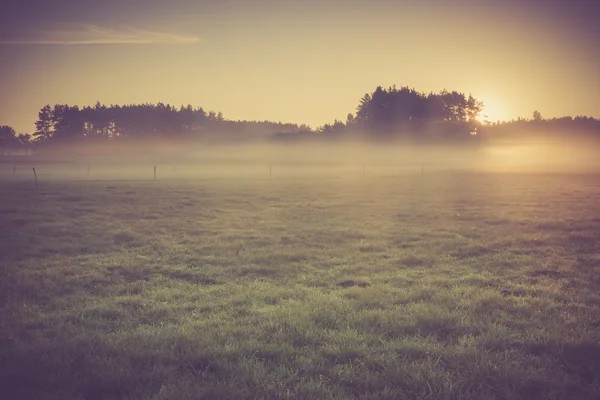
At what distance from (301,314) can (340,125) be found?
133m

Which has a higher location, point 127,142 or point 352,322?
point 127,142

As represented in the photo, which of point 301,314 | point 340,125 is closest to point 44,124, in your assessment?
point 340,125

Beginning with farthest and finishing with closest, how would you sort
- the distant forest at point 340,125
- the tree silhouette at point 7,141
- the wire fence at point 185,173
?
the tree silhouette at point 7,141 → the distant forest at point 340,125 → the wire fence at point 185,173

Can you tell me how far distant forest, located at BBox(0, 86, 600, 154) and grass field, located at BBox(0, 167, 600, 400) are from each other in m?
100

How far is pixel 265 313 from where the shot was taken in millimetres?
7758

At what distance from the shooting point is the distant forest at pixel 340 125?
111 m

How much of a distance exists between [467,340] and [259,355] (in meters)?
3.50

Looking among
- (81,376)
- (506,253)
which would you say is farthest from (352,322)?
(506,253)

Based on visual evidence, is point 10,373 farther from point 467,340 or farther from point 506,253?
point 506,253

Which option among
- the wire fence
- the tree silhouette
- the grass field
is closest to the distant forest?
the tree silhouette

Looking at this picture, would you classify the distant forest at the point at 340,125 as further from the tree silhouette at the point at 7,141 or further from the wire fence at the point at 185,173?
the wire fence at the point at 185,173

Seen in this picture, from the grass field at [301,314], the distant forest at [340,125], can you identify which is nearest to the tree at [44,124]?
the distant forest at [340,125]

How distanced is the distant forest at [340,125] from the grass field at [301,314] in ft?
330

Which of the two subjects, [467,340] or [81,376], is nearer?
[81,376]
